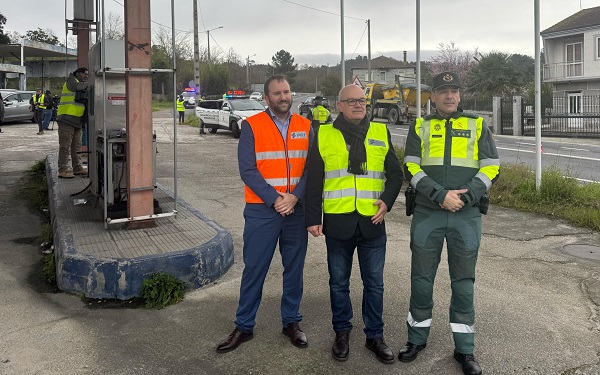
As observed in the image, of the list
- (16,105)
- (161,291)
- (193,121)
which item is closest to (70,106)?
(161,291)

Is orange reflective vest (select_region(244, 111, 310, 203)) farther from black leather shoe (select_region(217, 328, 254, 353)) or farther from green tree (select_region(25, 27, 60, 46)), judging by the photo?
green tree (select_region(25, 27, 60, 46))

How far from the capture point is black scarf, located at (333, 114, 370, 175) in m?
3.87

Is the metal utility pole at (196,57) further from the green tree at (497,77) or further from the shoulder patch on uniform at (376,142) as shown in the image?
the shoulder patch on uniform at (376,142)

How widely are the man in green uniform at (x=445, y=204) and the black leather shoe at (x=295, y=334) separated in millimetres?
688

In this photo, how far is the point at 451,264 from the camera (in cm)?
390

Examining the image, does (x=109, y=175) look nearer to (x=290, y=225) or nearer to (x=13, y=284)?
(x=13, y=284)

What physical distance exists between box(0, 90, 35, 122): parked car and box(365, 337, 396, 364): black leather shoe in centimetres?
2806

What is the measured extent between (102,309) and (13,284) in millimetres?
1282

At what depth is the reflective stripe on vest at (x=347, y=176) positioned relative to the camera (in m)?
3.90

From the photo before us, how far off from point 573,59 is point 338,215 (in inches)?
1484

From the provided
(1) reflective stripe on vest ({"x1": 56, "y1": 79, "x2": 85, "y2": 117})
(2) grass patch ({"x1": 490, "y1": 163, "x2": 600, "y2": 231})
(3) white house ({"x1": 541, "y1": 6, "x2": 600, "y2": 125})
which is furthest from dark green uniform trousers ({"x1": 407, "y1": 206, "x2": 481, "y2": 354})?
(3) white house ({"x1": 541, "y1": 6, "x2": 600, "y2": 125})

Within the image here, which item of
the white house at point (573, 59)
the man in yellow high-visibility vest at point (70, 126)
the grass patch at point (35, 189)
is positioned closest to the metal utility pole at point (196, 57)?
the grass patch at point (35, 189)

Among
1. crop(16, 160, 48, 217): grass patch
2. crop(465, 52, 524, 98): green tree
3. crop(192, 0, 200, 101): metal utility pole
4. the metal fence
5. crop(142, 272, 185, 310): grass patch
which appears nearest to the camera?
crop(142, 272, 185, 310): grass patch

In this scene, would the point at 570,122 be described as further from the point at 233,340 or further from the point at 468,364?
the point at 233,340
